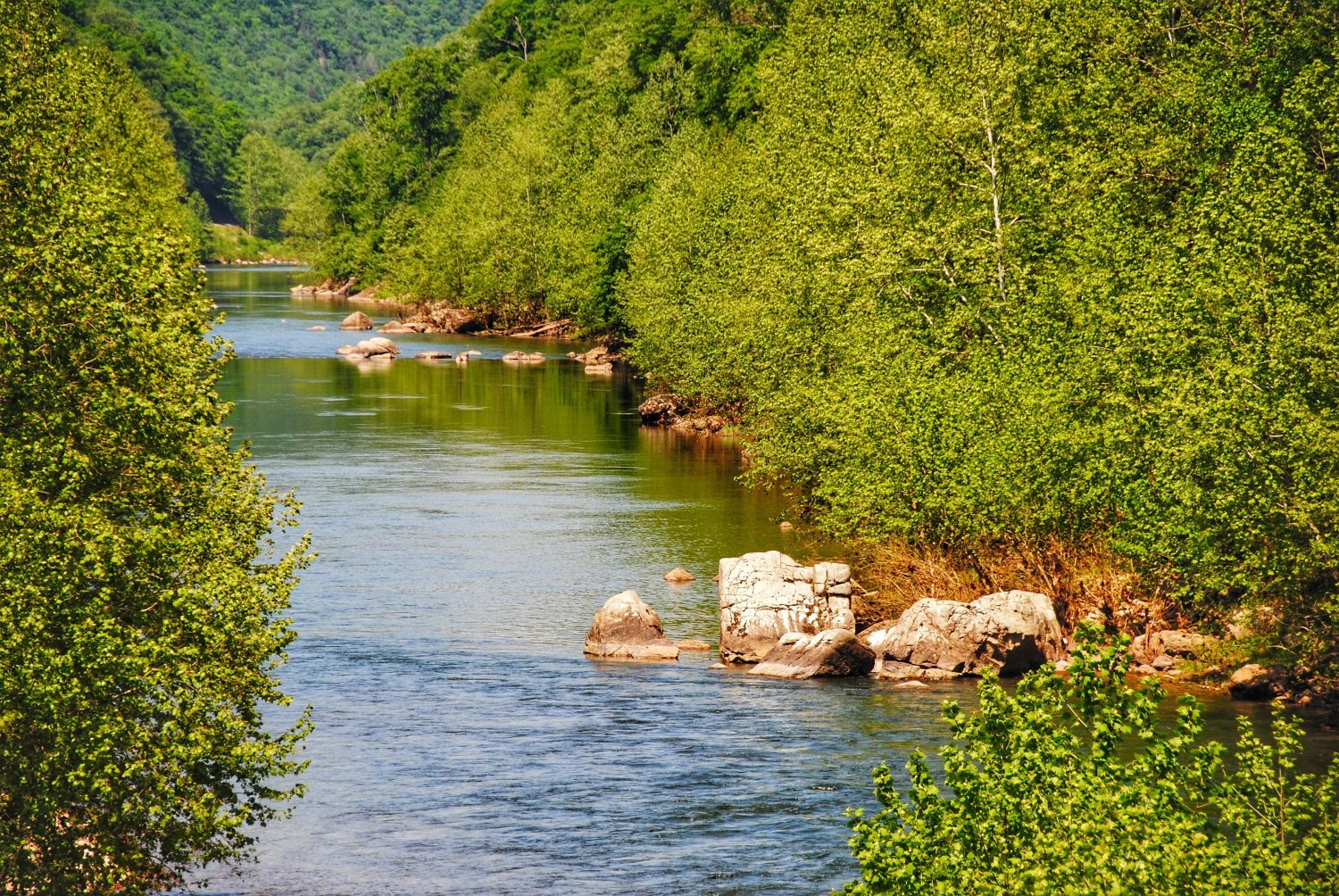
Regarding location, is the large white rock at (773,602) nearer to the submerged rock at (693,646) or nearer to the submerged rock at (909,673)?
the submerged rock at (693,646)

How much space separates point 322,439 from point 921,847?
66.0m

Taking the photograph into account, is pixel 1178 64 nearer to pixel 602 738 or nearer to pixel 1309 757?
pixel 1309 757

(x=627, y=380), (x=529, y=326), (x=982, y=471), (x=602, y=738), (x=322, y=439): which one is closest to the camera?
(x=602, y=738)

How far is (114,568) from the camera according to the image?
71.5 feet

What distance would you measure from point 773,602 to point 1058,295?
1410 cm

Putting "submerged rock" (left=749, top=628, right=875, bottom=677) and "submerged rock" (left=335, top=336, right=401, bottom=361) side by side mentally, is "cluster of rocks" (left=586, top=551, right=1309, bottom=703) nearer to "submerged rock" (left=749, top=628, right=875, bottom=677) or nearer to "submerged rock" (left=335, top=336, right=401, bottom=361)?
"submerged rock" (left=749, top=628, right=875, bottom=677)

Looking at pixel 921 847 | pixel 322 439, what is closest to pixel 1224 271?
pixel 921 847

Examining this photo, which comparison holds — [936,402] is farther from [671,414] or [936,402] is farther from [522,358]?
[522,358]

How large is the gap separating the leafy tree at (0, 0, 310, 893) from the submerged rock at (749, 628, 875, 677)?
17.5m

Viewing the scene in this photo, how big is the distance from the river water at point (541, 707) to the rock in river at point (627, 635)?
0.80m

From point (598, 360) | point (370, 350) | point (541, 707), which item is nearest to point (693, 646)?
point (541, 707)

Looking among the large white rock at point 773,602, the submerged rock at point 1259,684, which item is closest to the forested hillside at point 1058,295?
the submerged rock at point 1259,684

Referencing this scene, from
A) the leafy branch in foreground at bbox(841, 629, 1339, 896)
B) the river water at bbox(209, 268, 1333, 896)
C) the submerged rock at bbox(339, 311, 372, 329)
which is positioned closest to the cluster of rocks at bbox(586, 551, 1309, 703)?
the river water at bbox(209, 268, 1333, 896)

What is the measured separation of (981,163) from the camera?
47.7m
